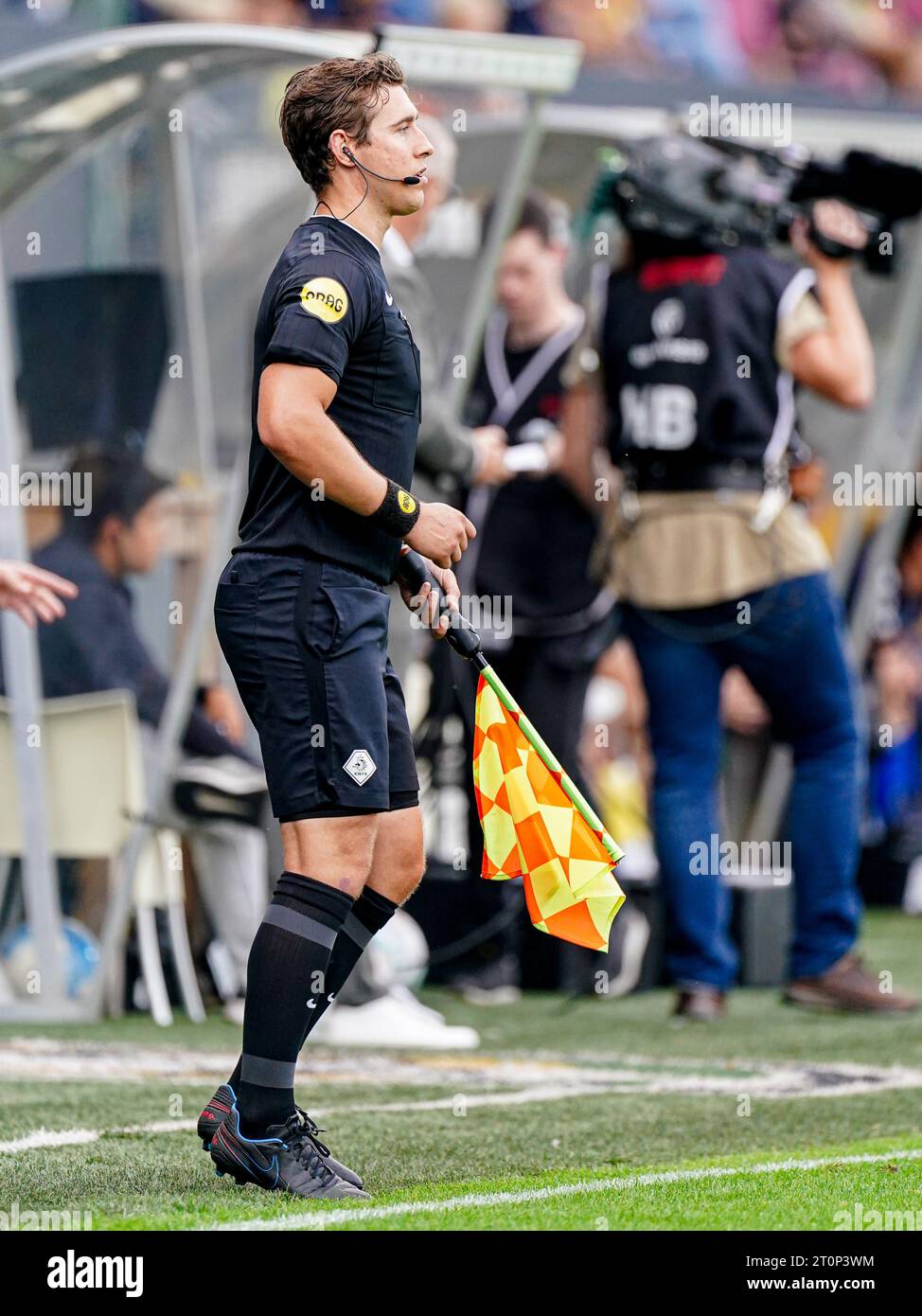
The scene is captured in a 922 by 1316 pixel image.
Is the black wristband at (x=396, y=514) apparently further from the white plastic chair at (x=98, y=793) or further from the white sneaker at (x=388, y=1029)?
the white plastic chair at (x=98, y=793)

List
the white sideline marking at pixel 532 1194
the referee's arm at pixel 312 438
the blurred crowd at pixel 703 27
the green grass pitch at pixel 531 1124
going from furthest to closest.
Result: the blurred crowd at pixel 703 27, the referee's arm at pixel 312 438, the green grass pitch at pixel 531 1124, the white sideline marking at pixel 532 1194

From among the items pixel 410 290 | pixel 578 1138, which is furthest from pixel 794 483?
pixel 578 1138

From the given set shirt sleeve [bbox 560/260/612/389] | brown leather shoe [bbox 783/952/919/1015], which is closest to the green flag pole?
brown leather shoe [bbox 783/952/919/1015]

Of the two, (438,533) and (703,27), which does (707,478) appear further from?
(703,27)

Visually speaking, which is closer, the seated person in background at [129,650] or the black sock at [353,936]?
the black sock at [353,936]

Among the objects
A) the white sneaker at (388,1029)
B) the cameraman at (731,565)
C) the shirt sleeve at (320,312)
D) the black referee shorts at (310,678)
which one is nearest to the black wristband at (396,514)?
the black referee shorts at (310,678)

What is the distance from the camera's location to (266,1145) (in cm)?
375

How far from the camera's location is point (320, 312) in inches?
148

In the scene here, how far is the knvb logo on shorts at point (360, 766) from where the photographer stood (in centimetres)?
379

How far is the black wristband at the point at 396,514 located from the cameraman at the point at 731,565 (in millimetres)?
3043

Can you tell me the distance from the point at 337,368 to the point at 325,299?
0.12 meters
